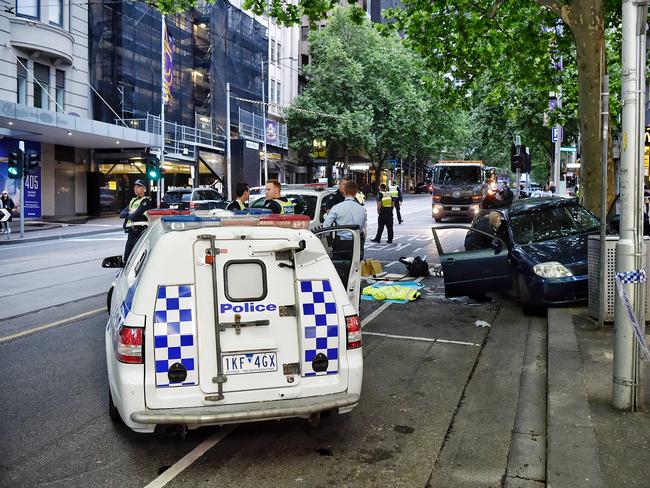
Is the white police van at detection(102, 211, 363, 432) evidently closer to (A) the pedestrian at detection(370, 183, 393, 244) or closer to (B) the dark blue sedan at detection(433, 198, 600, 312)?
(B) the dark blue sedan at detection(433, 198, 600, 312)

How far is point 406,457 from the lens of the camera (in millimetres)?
4418

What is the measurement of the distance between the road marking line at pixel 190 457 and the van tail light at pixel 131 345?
2.47ft

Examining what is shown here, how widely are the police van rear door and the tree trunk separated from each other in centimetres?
811

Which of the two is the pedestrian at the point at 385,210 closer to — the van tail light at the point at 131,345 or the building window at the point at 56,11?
the van tail light at the point at 131,345

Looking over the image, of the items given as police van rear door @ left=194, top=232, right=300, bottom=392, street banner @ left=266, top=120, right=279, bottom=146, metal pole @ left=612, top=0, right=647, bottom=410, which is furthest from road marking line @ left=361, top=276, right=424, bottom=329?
street banner @ left=266, top=120, right=279, bottom=146

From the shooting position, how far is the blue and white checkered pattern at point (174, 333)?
409cm

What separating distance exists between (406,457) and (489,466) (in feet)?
1.84

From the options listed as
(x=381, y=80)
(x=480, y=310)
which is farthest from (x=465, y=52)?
(x=381, y=80)

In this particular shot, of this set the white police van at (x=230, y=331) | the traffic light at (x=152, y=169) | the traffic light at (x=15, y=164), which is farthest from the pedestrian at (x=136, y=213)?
the traffic light at (x=152, y=169)

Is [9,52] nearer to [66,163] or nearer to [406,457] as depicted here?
[66,163]

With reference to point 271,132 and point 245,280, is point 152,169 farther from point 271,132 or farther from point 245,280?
point 245,280

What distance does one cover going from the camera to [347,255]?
27.8 ft

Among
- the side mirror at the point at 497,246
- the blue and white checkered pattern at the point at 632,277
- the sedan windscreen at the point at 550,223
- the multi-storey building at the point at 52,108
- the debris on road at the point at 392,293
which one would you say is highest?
the multi-storey building at the point at 52,108

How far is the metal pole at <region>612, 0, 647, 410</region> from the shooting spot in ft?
15.8
